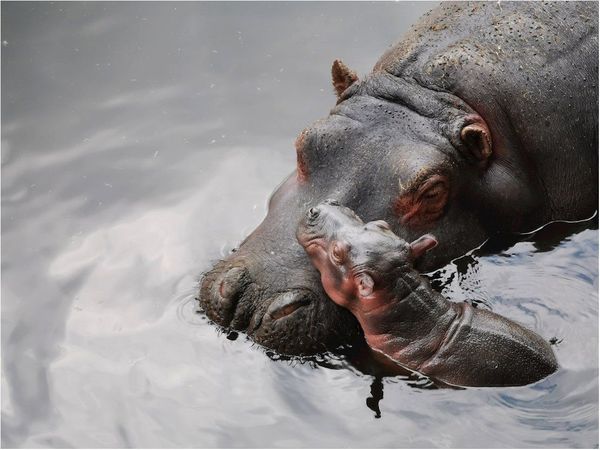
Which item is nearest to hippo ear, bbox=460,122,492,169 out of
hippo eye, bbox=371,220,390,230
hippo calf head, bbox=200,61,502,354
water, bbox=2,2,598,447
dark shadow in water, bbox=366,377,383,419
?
hippo calf head, bbox=200,61,502,354

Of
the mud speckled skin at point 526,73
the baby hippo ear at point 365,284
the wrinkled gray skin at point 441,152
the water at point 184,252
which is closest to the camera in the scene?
the baby hippo ear at point 365,284

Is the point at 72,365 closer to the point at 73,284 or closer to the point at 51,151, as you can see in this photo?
the point at 73,284

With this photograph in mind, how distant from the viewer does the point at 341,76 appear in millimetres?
7922

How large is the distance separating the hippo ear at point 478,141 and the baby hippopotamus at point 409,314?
1003mm

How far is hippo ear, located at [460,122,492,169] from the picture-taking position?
7211mm

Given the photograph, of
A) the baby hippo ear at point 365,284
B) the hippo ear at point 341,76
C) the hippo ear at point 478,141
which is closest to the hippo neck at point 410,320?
the baby hippo ear at point 365,284

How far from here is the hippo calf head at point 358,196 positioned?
6.85 metres

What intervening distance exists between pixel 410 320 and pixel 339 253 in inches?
24.6

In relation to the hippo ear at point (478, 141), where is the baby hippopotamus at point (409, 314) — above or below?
below

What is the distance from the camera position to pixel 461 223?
7.53 m

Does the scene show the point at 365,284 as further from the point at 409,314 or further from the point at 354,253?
the point at 409,314

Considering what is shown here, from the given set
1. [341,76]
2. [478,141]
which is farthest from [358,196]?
[341,76]

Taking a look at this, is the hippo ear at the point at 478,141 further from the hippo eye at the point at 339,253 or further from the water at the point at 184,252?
the hippo eye at the point at 339,253

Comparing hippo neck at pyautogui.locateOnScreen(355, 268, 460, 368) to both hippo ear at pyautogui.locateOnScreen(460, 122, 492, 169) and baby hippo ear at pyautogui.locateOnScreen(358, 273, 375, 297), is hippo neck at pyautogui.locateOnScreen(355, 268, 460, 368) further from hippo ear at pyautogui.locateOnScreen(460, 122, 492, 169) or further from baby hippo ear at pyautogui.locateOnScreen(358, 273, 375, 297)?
hippo ear at pyautogui.locateOnScreen(460, 122, 492, 169)
